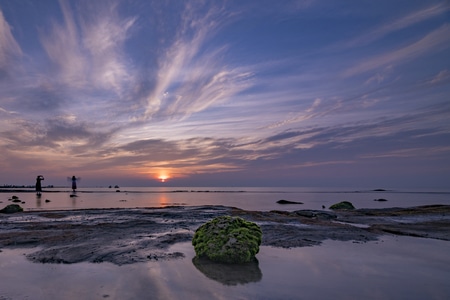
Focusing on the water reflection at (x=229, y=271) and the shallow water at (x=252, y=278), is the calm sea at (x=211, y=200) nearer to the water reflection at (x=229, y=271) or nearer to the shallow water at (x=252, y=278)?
the shallow water at (x=252, y=278)

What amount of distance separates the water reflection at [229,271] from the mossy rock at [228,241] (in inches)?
10.4

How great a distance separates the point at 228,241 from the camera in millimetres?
9578

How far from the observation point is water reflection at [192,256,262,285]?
24.4 ft

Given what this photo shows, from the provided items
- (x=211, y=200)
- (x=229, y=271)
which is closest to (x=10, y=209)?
(x=229, y=271)

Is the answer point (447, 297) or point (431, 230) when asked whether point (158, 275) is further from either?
point (431, 230)

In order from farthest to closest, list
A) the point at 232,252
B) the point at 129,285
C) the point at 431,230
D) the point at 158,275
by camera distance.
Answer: the point at 431,230
the point at 232,252
the point at 158,275
the point at 129,285

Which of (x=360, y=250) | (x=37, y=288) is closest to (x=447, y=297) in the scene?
(x=360, y=250)

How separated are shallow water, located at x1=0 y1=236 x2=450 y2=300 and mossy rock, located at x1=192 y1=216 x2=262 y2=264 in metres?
0.53

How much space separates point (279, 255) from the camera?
1013 centimetres

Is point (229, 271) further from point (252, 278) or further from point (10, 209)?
point (10, 209)

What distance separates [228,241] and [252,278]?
6.90 ft

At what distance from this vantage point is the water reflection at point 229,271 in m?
7.44

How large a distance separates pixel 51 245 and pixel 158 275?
6.22m

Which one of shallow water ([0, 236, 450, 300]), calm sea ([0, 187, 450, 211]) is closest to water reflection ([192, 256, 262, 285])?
shallow water ([0, 236, 450, 300])
